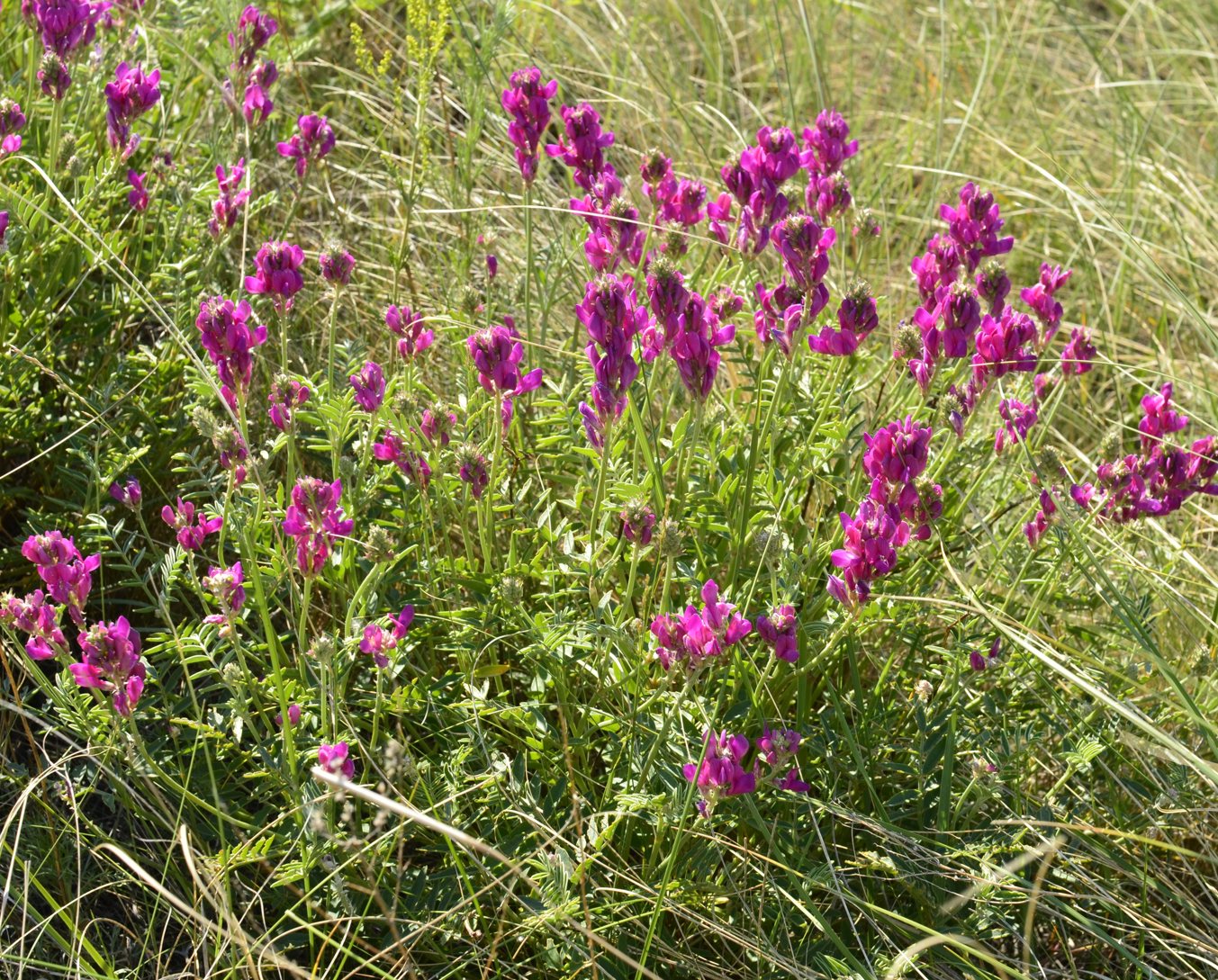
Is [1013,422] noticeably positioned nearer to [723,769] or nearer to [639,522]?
[639,522]

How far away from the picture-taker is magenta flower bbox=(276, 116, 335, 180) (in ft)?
10.2

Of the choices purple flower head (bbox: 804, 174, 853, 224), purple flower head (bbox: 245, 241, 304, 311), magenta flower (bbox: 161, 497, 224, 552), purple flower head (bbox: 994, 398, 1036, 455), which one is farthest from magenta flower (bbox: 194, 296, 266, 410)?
purple flower head (bbox: 994, 398, 1036, 455)

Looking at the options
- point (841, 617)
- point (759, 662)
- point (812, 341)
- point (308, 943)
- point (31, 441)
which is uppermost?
point (812, 341)

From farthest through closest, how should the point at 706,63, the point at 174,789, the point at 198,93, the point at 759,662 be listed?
1. the point at 706,63
2. the point at 198,93
3. the point at 759,662
4. the point at 174,789

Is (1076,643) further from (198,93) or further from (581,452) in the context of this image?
(198,93)

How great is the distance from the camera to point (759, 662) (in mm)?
2570

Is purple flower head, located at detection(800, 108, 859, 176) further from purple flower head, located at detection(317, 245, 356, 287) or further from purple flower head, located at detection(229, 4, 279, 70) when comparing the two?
purple flower head, located at detection(229, 4, 279, 70)

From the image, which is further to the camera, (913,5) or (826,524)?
(913,5)

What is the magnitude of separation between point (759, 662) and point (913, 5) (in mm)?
4527

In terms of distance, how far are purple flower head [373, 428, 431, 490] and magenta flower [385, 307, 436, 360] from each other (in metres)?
0.22

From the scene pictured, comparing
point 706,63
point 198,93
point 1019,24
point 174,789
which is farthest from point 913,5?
point 174,789

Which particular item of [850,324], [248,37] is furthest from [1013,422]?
[248,37]

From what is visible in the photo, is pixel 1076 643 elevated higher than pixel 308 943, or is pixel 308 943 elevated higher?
pixel 1076 643

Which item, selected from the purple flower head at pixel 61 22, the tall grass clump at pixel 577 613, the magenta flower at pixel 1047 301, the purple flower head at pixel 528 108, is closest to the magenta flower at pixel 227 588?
the tall grass clump at pixel 577 613
